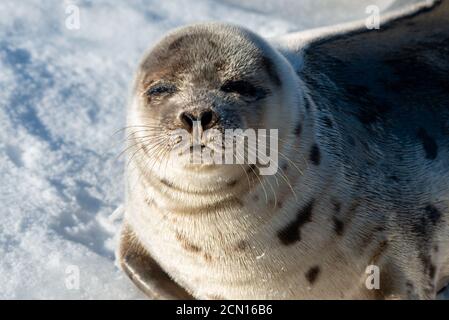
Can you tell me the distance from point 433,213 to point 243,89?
1.08m

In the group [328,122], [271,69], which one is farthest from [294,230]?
[271,69]

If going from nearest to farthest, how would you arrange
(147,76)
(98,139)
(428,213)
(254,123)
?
(254,123) → (147,76) → (428,213) → (98,139)

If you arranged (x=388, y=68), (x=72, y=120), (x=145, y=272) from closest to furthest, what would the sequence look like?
(x=145, y=272) < (x=388, y=68) < (x=72, y=120)

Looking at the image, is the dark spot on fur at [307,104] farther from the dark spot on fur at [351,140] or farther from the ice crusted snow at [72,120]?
the ice crusted snow at [72,120]

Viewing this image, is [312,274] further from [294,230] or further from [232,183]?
[232,183]

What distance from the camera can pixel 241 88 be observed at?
8.55ft

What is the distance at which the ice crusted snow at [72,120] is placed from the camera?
3.36m

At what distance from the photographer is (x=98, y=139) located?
4293 millimetres

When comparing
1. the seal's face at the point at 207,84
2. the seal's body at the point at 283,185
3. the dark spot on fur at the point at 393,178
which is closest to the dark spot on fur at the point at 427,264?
the seal's body at the point at 283,185

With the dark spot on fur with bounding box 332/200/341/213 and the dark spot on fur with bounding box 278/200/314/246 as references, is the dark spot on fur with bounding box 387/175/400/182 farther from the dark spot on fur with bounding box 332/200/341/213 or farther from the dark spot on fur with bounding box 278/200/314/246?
the dark spot on fur with bounding box 278/200/314/246

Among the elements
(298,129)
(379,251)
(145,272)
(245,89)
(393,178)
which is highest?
(245,89)
